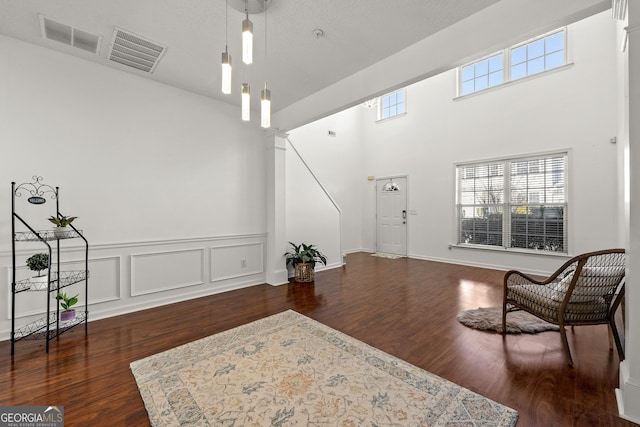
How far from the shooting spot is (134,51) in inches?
107

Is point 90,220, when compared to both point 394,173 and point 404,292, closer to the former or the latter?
point 404,292

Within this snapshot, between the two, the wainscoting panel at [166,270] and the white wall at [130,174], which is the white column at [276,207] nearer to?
Answer: the white wall at [130,174]

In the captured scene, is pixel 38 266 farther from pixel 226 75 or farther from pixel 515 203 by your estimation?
pixel 515 203

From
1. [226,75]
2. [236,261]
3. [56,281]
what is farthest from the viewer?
[236,261]

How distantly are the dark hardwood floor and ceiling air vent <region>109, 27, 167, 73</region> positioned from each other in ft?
9.18

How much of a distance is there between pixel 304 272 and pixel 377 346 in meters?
2.20

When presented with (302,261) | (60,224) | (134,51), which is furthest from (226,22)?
(302,261)

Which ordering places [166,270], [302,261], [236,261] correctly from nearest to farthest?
[166,270] < [236,261] < [302,261]

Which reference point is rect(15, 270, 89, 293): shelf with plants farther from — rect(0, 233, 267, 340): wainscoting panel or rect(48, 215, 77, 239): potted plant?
rect(48, 215, 77, 239): potted plant

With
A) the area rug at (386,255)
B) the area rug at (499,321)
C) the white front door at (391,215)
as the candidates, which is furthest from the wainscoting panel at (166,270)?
the white front door at (391,215)

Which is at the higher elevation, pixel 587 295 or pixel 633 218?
pixel 633 218

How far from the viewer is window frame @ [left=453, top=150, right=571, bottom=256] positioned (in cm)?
467

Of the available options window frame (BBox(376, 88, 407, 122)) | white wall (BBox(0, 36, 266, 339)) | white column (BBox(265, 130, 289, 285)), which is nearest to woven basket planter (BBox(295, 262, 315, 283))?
white column (BBox(265, 130, 289, 285))

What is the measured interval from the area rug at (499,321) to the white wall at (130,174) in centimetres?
305
